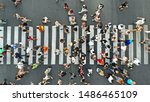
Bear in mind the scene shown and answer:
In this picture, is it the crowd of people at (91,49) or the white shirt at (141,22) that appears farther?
the white shirt at (141,22)

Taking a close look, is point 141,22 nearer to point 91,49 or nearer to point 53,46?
point 91,49

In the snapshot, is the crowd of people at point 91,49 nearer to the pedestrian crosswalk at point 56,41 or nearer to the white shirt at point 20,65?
the white shirt at point 20,65

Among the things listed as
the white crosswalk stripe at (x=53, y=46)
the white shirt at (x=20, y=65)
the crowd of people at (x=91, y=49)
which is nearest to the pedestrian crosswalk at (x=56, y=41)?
the white crosswalk stripe at (x=53, y=46)

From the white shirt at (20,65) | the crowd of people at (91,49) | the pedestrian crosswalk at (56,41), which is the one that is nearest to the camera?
the crowd of people at (91,49)

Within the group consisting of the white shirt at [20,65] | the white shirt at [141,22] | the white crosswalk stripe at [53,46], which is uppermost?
the white shirt at [141,22]

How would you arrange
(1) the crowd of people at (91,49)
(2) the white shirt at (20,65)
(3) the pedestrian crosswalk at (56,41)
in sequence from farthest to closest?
(3) the pedestrian crosswalk at (56,41) → (2) the white shirt at (20,65) → (1) the crowd of people at (91,49)

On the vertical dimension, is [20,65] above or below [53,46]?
below

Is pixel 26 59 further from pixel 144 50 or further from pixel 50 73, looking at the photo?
pixel 144 50

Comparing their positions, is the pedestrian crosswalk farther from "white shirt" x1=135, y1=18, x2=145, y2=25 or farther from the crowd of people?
"white shirt" x1=135, y1=18, x2=145, y2=25

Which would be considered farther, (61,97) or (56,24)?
(56,24)

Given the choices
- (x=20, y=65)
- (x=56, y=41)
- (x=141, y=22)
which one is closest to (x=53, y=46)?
(x=56, y=41)

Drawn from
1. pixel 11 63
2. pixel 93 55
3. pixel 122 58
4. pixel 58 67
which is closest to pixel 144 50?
pixel 122 58
